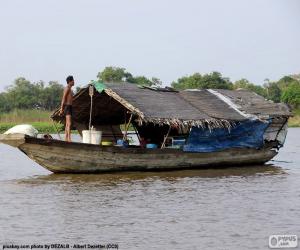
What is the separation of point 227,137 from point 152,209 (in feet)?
19.3

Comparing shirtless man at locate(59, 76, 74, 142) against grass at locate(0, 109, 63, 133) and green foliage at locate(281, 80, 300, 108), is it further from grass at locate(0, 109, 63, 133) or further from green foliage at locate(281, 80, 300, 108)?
green foliage at locate(281, 80, 300, 108)

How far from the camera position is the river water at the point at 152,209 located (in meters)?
6.91

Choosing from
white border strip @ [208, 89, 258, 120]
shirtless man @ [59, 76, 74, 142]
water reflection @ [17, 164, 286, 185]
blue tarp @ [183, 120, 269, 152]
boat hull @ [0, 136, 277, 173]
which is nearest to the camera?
boat hull @ [0, 136, 277, 173]

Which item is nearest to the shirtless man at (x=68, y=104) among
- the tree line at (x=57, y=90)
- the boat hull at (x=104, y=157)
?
the boat hull at (x=104, y=157)

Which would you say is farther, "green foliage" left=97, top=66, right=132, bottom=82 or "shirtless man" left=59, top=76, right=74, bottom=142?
"green foliage" left=97, top=66, right=132, bottom=82

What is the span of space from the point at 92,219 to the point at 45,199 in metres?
1.78

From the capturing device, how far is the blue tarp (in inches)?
528

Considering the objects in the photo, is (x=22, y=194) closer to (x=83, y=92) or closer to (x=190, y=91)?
(x=83, y=92)

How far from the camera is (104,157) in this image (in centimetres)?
1205

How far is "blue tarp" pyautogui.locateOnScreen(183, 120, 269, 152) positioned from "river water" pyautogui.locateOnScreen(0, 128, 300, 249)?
2.36 feet

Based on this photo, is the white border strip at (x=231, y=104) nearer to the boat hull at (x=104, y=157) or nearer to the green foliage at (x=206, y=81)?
the boat hull at (x=104, y=157)

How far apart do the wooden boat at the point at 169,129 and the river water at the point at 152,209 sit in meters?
0.33

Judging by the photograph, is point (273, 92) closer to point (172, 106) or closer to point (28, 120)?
point (28, 120)

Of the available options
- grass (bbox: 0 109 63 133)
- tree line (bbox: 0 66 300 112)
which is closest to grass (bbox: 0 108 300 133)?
grass (bbox: 0 109 63 133)
